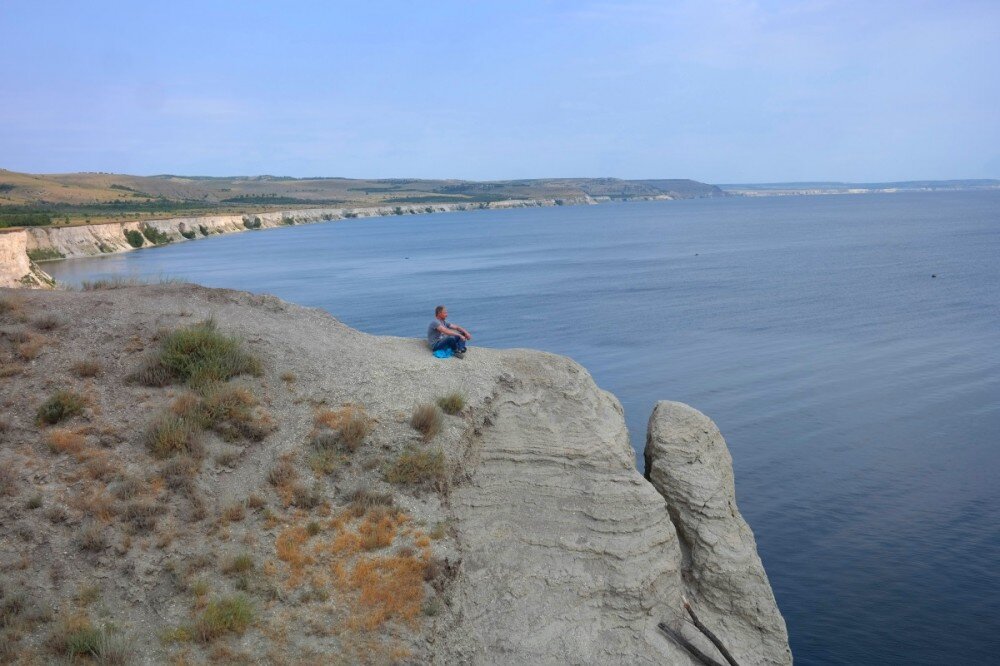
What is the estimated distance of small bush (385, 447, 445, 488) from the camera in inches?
575

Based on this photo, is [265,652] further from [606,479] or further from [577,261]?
[577,261]

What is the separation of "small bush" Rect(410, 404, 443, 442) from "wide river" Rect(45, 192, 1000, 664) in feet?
28.7

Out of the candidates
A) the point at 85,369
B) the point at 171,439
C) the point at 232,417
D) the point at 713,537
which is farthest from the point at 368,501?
the point at 713,537

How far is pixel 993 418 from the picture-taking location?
1177 inches

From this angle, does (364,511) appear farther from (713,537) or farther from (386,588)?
(713,537)

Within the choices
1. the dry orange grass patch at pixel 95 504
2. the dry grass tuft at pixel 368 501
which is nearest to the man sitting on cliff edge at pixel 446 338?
the dry grass tuft at pixel 368 501

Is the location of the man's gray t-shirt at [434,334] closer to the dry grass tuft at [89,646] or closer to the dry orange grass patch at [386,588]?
the dry orange grass patch at [386,588]

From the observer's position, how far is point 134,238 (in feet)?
391

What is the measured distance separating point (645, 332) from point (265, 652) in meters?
39.1

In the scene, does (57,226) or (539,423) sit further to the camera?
(57,226)

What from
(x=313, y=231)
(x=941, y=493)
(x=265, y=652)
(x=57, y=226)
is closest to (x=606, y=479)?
(x=265, y=652)

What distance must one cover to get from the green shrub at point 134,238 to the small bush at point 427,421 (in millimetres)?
113798

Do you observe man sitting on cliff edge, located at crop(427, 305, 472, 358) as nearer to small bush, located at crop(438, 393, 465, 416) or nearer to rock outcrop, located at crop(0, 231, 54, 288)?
small bush, located at crop(438, 393, 465, 416)

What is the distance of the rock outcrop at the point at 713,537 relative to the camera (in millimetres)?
15242
